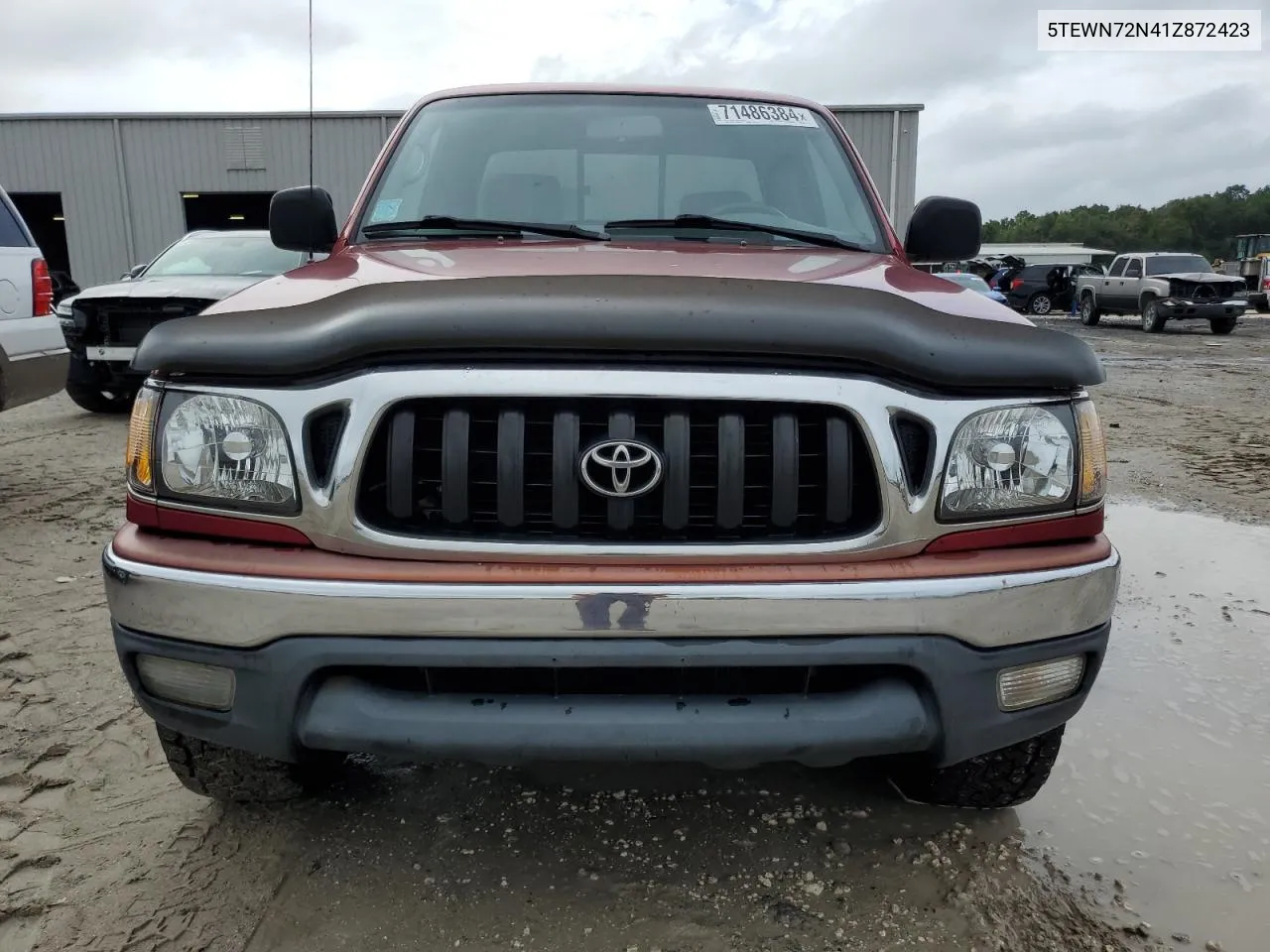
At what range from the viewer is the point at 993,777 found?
2.10 metres

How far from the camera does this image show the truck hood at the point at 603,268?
6.39 ft

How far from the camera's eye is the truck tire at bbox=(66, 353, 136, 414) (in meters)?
7.54

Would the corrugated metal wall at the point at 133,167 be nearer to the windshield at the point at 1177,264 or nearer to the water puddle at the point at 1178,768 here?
the windshield at the point at 1177,264

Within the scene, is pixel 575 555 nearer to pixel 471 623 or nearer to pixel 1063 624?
pixel 471 623

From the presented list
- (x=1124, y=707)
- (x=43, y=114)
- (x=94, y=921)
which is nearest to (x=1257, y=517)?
(x=1124, y=707)

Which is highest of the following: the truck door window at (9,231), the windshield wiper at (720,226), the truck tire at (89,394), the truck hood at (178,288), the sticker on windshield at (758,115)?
the sticker on windshield at (758,115)

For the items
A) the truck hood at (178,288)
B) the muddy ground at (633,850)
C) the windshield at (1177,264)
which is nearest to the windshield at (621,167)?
the muddy ground at (633,850)

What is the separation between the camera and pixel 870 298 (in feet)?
5.71

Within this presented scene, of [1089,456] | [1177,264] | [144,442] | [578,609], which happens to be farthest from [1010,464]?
[1177,264]

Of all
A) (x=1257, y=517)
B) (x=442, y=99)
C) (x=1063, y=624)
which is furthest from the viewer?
(x=1257, y=517)

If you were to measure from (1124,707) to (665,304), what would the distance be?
2.11 metres

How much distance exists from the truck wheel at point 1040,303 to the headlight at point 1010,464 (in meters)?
28.7

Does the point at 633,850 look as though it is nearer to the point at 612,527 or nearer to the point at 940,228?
the point at 612,527

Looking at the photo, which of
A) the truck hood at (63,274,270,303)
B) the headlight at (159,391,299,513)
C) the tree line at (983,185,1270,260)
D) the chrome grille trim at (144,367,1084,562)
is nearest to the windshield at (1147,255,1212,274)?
the truck hood at (63,274,270,303)
